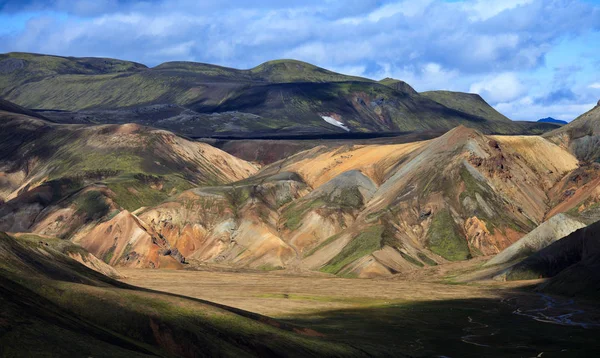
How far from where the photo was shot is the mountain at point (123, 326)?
62.5 m

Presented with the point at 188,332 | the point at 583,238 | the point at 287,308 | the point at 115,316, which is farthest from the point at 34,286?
the point at 583,238

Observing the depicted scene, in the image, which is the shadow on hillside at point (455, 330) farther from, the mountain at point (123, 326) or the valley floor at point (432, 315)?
the mountain at point (123, 326)

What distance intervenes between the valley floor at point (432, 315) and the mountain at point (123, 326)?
16.1 metres

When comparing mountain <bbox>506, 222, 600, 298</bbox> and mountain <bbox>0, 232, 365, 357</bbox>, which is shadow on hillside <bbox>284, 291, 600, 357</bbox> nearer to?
mountain <bbox>506, 222, 600, 298</bbox>

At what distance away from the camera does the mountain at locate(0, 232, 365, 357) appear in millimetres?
62531

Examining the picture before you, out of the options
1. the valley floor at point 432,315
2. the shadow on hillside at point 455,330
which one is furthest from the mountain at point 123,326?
the shadow on hillside at point 455,330

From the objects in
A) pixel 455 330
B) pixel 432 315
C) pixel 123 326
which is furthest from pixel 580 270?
pixel 123 326

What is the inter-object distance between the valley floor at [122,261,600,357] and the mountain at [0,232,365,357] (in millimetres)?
16119

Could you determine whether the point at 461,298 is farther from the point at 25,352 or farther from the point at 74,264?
the point at 25,352

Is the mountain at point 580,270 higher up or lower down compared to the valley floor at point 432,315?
higher up

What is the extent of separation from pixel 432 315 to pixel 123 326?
3353 inches

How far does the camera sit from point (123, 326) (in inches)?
3191

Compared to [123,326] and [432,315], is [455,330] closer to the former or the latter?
[432,315]

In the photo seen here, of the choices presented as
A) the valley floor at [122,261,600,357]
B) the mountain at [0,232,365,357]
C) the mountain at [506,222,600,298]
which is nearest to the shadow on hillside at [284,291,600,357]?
the valley floor at [122,261,600,357]
